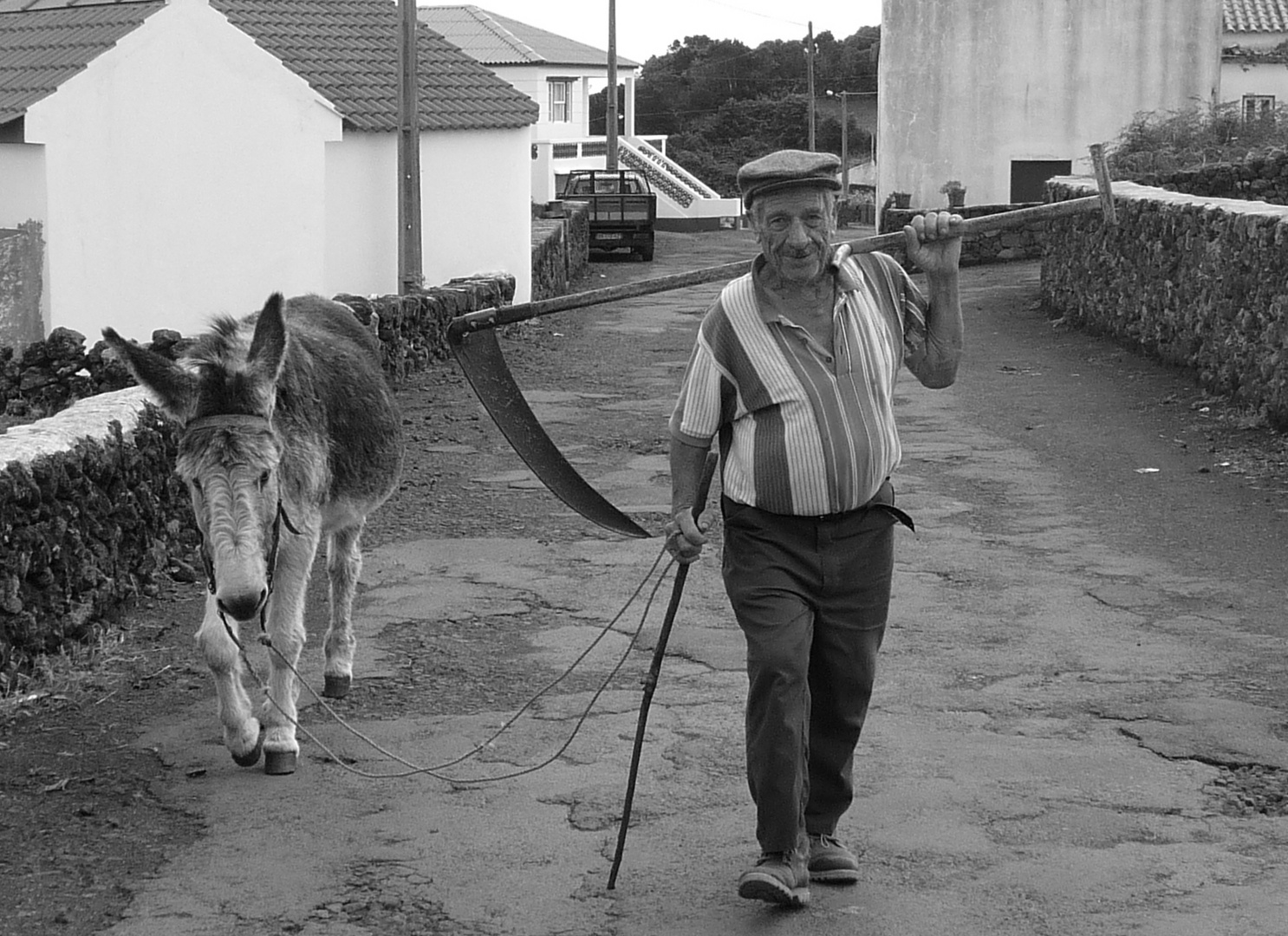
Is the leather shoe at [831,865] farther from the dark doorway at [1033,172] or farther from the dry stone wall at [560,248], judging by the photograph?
the dark doorway at [1033,172]

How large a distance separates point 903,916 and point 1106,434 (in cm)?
899

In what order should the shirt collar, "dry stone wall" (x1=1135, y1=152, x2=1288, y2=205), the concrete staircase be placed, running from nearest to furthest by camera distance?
1. the shirt collar
2. "dry stone wall" (x1=1135, y1=152, x2=1288, y2=205)
3. the concrete staircase

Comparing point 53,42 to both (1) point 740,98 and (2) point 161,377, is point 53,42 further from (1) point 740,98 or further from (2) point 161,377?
(1) point 740,98

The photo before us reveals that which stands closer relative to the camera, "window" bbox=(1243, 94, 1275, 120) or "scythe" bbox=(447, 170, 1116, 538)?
"scythe" bbox=(447, 170, 1116, 538)

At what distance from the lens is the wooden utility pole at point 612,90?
154 ft

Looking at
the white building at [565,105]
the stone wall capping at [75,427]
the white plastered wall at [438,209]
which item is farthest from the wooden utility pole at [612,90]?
the stone wall capping at [75,427]

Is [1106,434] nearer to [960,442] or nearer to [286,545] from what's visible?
[960,442]

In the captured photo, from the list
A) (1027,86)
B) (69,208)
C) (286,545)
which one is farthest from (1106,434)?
(1027,86)

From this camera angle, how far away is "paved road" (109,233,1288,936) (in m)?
4.81

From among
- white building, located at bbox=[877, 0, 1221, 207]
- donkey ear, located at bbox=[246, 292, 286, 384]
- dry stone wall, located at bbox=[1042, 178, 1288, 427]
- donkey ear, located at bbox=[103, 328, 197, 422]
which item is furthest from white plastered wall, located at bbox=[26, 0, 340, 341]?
white building, located at bbox=[877, 0, 1221, 207]

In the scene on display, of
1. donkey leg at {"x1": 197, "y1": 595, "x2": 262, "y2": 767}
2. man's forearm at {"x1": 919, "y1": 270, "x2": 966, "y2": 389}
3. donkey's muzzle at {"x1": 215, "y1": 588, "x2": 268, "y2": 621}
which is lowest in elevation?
donkey leg at {"x1": 197, "y1": 595, "x2": 262, "y2": 767}

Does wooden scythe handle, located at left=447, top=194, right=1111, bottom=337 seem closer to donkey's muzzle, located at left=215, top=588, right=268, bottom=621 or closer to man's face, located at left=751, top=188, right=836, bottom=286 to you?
man's face, located at left=751, top=188, right=836, bottom=286

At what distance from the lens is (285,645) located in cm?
620

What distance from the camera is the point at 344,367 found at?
7312 millimetres
